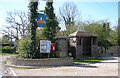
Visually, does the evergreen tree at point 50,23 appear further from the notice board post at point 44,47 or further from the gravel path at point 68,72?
the gravel path at point 68,72

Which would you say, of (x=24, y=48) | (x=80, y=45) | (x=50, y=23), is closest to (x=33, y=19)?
(x=50, y=23)

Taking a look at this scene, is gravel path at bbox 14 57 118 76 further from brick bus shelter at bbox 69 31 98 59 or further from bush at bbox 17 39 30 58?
brick bus shelter at bbox 69 31 98 59

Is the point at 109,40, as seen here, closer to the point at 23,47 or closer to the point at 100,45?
the point at 100,45

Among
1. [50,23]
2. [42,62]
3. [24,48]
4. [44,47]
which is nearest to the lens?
[42,62]

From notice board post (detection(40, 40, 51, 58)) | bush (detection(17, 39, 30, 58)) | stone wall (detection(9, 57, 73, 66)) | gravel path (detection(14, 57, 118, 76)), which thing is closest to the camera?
gravel path (detection(14, 57, 118, 76))

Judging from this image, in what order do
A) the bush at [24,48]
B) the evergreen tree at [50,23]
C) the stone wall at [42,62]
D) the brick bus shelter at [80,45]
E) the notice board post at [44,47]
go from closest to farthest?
the stone wall at [42,62] → the notice board post at [44,47] → the bush at [24,48] → the evergreen tree at [50,23] → the brick bus shelter at [80,45]

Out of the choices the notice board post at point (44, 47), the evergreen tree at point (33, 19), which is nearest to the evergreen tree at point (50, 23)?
the evergreen tree at point (33, 19)

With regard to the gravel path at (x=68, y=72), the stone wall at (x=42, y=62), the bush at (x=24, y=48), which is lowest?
the gravel path at (x=68, y=72)

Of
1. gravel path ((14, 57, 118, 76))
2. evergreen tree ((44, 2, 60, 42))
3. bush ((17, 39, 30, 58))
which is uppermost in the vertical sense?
evergreen tree ((44, 2, 60, 42))

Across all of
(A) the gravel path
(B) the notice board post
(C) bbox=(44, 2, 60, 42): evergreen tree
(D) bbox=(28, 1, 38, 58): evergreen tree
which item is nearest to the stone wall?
(B) the notice board post

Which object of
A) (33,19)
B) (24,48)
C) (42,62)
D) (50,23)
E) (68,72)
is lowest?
(68,72)

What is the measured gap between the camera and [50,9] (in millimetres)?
13953

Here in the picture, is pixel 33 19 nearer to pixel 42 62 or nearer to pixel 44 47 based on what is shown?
pixel 44 47

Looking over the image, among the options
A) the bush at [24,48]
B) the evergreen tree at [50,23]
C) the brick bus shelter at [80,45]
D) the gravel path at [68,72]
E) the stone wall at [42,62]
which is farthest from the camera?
the brick bus shelter at [80,45]
